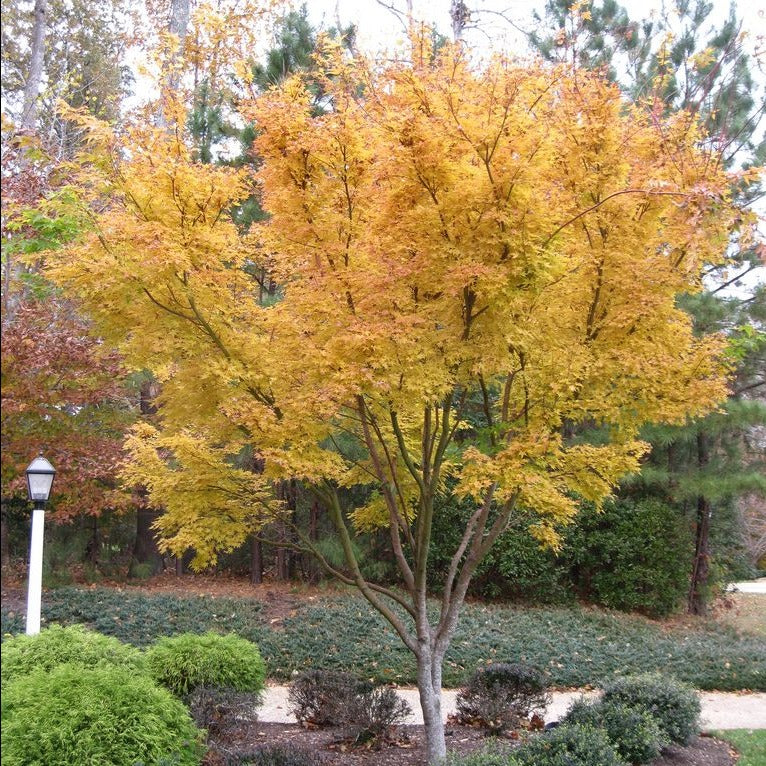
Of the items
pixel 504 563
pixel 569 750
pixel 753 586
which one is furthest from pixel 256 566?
pixel 753 586

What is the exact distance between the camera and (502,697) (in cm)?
702

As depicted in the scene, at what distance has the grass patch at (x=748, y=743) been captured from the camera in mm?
6297

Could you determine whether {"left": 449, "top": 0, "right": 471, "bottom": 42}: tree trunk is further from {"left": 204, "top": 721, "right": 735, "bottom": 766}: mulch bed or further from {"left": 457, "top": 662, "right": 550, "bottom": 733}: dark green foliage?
{"left": 204, "top": 721, "right": 735, "bottom": 766}: mulch bed

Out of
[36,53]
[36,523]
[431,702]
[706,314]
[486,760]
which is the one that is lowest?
[486,760]

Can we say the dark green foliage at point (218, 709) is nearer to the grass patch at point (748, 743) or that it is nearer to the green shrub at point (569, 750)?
the green shrub at point (569, 750)

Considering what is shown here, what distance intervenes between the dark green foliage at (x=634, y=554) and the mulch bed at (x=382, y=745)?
6.36 meters

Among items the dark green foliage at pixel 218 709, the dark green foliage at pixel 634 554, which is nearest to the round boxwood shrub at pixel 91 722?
the dark green foliage at pixel 218 709

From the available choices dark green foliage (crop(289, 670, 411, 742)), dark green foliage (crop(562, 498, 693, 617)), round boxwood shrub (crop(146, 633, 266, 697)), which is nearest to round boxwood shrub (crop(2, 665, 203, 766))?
round boxwood shrub (crop(146, 633, 266, 697))

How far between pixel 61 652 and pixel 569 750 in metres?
3.49

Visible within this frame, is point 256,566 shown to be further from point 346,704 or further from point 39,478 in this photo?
point 39,478

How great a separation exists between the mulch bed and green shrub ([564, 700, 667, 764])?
0.44 meters

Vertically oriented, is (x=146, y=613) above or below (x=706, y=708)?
above

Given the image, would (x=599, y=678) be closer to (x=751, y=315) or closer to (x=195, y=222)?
(x=751, y=315)

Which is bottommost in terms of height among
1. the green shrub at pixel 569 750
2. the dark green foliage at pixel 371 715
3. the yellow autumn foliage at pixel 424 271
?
the dark green foliage at pixel 371 715
